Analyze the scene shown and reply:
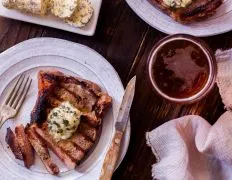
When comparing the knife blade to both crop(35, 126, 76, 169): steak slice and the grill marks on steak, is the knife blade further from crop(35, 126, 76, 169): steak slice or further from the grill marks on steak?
crop(35, 126, 76, 169): steak slice

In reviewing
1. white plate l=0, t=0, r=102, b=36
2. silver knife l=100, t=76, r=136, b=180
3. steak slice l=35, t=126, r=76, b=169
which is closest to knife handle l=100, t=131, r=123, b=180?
silver knife l=100, t=76, r=136, b=180

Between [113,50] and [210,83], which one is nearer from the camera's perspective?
[210,83]

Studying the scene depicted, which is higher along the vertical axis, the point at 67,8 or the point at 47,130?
the point at 67,8

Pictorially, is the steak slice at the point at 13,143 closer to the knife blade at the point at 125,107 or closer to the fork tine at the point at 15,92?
the fork tine at the point at 15,92

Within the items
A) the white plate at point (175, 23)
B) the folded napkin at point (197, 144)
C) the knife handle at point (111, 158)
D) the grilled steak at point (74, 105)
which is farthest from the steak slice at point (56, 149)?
the white plate at point (175, 23)

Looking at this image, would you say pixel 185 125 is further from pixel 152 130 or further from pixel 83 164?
pixel 83 164

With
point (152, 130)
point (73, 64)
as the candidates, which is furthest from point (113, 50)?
point (152, 130)
